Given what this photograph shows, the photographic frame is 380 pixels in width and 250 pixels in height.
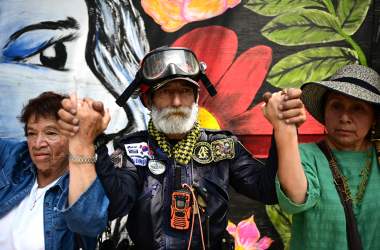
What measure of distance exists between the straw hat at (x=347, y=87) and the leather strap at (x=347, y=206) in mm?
280

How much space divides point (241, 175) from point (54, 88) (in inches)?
58.2

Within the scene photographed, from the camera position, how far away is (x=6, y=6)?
2.88 meters

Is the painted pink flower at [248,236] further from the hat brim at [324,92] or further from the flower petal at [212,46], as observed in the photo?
the hat brim at [324,92]

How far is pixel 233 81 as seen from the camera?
290cm

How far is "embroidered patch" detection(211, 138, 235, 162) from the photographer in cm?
207

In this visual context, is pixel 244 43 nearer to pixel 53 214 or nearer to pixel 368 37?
pixel 368 37

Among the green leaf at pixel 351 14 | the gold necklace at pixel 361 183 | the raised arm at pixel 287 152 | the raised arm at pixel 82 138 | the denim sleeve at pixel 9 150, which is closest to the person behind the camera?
the raised arm at pixel 82 138

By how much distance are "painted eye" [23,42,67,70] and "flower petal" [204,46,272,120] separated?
0.99m

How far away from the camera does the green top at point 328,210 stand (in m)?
1.84

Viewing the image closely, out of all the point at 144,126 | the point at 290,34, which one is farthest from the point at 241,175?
the point at 290,34

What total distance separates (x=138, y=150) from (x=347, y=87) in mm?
978

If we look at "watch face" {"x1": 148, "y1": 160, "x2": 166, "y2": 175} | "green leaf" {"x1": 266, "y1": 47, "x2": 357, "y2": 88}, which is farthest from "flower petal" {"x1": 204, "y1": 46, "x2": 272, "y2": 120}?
"watch face" {"x1": 148, "y1": 160, "x2": 166, "y2": 175}

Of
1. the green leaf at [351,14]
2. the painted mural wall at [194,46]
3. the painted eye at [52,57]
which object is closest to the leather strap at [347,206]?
the painted mural wall at [194,46]

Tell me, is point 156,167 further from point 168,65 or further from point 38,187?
point 38,187
